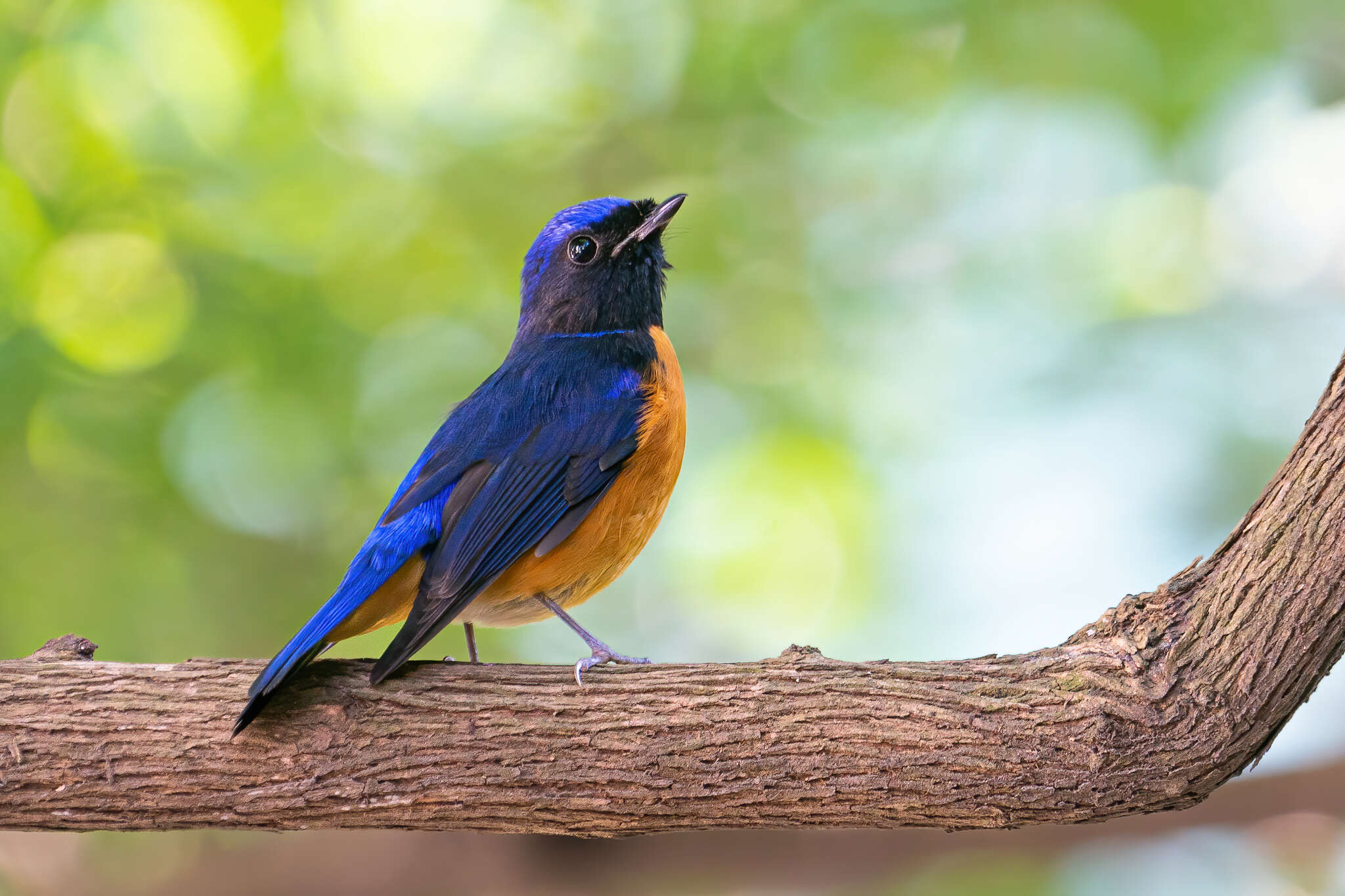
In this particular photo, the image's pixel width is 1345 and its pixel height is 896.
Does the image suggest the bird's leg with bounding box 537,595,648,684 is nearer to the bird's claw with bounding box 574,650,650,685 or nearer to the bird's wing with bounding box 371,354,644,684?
the bird's claw with bounding box 574,650,650,685

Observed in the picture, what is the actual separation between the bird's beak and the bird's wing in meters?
0.62

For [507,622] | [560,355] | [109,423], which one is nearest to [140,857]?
[109,423]

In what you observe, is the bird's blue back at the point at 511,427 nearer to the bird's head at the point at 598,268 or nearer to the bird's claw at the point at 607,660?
the bird's head at the point at 598,268

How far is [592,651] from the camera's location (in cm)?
369

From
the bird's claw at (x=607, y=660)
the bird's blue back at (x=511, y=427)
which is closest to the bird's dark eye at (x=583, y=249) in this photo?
the bird's blue back at (x=511, y=427)

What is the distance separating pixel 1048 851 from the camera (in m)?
4.88

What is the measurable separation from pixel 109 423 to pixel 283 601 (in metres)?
1.14

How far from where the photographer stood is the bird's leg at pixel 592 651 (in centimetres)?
345

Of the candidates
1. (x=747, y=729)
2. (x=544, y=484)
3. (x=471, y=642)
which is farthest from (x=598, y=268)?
(x=747, y=729)

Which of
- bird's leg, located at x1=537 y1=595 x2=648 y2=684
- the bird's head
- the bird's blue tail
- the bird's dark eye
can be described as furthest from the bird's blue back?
bird's leg, located at x1=537 y1=595 x2=648 y2=684

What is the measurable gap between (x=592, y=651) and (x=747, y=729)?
2.20 ft

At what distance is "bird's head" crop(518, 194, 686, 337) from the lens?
4520 mm

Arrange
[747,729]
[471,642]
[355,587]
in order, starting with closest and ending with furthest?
[747,729] < [355,587] < [471,642]

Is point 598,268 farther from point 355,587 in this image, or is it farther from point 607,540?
point 355,587
